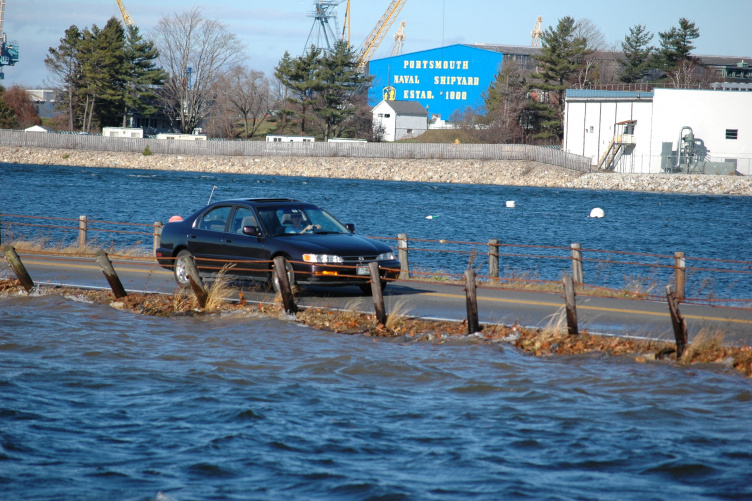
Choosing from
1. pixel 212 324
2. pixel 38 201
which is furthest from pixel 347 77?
pixel 212 324

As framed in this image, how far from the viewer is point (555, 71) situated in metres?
93.7

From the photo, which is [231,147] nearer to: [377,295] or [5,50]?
[5,50]

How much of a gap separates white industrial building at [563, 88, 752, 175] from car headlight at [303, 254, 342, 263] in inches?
2547

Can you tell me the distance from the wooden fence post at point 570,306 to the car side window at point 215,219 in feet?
22.7

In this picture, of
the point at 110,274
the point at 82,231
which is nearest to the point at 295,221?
the point at 110,274

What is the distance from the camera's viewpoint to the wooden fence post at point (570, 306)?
1154 cm

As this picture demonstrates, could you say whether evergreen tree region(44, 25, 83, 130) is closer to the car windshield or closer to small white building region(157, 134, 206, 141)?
small white building region(157, 134, 206, 141)

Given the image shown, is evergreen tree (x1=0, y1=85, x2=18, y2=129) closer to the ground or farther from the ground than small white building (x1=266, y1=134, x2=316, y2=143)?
farther from the ground

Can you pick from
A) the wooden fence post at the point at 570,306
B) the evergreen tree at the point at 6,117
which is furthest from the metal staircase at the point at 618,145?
the evergreen tree at the point at 6,117

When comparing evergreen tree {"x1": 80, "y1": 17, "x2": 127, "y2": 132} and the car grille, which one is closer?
the car grille

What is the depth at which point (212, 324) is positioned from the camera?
13492mm

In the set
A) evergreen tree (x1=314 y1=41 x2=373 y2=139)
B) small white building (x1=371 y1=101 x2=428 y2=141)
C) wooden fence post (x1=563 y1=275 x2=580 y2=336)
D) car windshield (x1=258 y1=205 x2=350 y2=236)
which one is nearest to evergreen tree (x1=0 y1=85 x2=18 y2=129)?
evergreen tree (x1=314 y1=41 x2=373 y2=139)

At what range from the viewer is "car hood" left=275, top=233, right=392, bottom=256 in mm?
13969

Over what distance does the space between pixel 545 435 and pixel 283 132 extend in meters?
101
